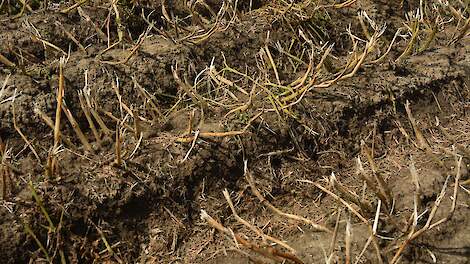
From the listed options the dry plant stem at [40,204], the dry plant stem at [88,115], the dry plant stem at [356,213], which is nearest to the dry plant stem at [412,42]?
the dry plant stem at [356,213]

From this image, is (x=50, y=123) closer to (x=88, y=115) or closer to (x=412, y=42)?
(x=88, y=115)

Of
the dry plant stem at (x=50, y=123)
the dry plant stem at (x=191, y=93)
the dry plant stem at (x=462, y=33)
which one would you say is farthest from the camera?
the dry plant stem at (x=462, y=33)

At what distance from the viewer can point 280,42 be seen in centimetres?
238

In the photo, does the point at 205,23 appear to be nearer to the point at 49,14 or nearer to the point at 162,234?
the point at 49,14

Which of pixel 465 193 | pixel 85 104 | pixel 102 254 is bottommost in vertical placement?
pixel 102 254

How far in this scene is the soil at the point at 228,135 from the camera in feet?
5.90

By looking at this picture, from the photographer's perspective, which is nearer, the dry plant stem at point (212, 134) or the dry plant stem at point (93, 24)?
the dry plant stem at point (212, 134)

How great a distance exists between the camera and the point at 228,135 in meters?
2.01

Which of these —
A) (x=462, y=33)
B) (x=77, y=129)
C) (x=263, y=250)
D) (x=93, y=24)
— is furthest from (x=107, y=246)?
(x=462, y=33)

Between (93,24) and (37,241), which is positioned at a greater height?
(93,24)

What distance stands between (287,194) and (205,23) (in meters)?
0.80

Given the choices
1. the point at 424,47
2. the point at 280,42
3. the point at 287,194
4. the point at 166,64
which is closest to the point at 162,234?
the point at 287,194

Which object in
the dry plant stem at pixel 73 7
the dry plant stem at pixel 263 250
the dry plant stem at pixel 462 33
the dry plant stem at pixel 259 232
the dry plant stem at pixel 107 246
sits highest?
the dry plant stem at pixel 73 7

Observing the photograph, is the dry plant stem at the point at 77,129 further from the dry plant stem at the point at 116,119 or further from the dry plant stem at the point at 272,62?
the dry plant stem at the point at 272,62
